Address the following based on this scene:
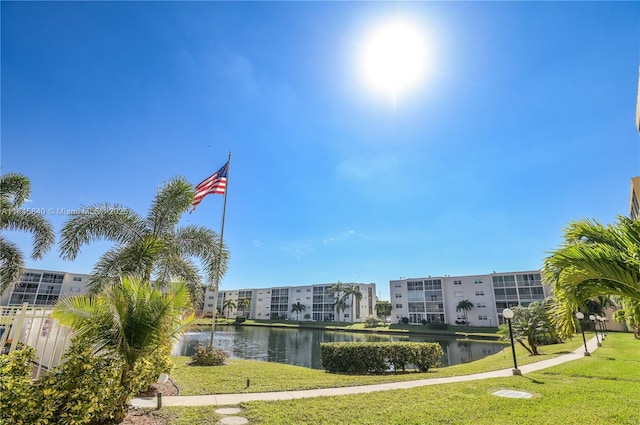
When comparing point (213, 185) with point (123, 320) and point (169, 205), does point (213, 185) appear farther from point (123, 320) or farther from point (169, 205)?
point (123, 320)

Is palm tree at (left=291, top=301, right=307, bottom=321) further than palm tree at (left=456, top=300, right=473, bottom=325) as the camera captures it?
Yes

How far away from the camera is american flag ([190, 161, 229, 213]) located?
1623cm

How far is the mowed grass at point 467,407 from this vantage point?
633cm

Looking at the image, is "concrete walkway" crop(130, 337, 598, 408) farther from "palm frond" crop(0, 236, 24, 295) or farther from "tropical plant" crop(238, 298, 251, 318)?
"tropical plant" crop(238, 298, 251, 318)

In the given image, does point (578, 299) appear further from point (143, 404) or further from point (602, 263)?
point (143, 404)

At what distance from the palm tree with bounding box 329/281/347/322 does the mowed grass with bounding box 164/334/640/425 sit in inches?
2923

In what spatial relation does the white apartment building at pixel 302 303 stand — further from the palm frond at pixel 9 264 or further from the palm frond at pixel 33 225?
the palm frond at pixel 33 225

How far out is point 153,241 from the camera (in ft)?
39.6

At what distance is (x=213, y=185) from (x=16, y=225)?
9655 millimetres

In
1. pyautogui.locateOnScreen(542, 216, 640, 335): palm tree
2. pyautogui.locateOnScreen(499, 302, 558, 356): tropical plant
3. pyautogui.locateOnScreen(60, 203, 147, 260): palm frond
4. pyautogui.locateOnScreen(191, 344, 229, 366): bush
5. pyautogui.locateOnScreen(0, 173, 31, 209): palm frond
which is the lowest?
pyautogui.locateOnScreen(191, 344, 229, 366): bush

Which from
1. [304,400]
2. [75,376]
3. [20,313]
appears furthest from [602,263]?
→ [20,313]

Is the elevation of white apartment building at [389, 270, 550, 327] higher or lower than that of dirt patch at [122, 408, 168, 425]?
higher

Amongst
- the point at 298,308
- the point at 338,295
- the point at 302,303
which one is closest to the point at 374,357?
the point at 338,295

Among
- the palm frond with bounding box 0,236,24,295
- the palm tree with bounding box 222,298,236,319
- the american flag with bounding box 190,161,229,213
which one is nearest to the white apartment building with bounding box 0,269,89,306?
the palm tree with bounding box 222,298,236,319
